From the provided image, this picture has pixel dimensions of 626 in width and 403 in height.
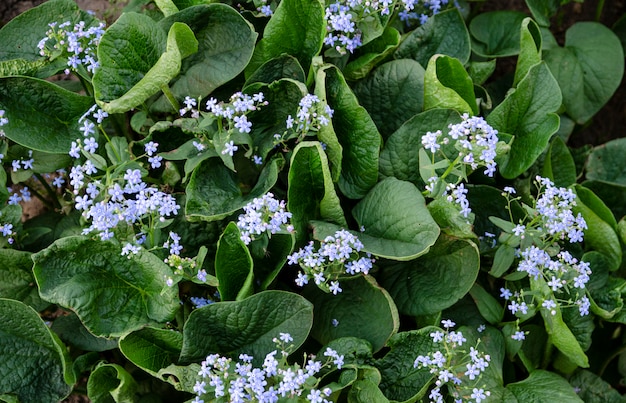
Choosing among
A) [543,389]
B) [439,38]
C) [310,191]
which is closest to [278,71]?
[310,191]

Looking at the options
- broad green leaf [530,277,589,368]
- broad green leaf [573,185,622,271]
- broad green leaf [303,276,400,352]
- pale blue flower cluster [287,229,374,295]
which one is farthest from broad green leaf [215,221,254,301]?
broad green leaf [573,185,622,271]

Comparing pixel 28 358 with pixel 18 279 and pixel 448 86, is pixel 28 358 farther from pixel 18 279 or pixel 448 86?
pixel 448 86

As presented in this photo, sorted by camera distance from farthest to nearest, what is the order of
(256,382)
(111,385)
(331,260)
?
1. (111,385)
2. (331,260)
3. (256,382)

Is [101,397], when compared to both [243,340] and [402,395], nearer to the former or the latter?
[243,340]

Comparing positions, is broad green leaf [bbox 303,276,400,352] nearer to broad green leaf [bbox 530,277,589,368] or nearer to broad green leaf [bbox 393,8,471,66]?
broad green leaf [bbox 530,277,589,368]

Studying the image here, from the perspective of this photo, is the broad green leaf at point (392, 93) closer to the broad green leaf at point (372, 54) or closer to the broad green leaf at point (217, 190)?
the broad green leaf at point (372, 54)

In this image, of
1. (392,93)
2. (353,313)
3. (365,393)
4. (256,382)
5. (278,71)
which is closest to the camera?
(256,382)
